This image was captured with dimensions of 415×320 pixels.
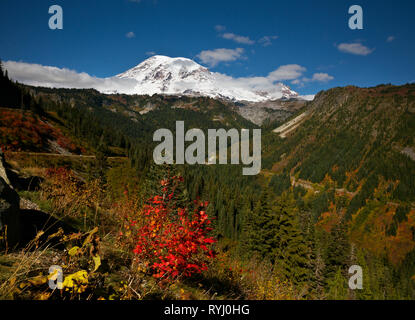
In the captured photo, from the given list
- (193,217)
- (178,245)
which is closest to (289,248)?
(193,217)

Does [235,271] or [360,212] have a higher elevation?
[235,271]

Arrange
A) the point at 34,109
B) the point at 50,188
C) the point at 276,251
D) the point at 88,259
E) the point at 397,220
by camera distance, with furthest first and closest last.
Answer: the point at 397,220 → the point at 34,109 → the point at 276,251 → the point at 50,188 → the point at 88,259

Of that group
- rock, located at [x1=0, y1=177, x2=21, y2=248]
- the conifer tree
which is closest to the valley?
rock, located at [x1=0, y1=177, x2=21, y2=248]

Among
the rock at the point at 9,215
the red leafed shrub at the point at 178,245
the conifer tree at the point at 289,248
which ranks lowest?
the conifer tree at the point at 289,248

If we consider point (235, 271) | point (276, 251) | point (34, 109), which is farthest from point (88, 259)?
point (34, 109)

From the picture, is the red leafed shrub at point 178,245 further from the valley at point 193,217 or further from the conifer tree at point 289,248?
the conifer tree at point 289,248

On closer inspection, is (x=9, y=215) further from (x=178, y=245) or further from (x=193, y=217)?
(x=193, y=217)

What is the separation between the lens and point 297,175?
180 metres

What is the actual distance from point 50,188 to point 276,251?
88.6 feet

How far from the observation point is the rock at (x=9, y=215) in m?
4.31

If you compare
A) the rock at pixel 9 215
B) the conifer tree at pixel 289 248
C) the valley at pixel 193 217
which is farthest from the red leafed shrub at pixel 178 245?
the conifer tree at pixel 289 248

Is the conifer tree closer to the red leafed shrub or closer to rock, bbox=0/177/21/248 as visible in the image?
the red leafed shrub
